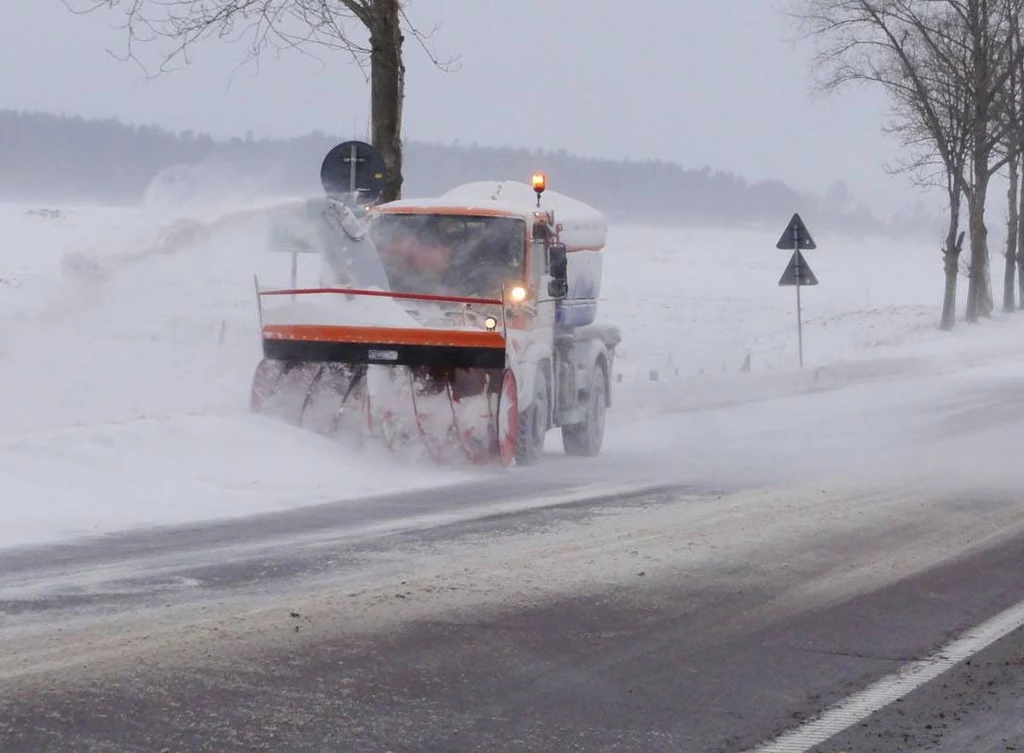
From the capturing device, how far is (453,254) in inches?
541

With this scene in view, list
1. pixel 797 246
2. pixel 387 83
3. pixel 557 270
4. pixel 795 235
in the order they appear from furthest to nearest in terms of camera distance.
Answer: pixel 795 235
pixel 797 246
pixel 387 83
pixel 557 270

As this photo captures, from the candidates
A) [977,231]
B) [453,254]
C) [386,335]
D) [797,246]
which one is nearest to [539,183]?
[453,254]

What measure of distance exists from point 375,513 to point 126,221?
6.86m

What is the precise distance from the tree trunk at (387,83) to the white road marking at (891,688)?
40.9 ft

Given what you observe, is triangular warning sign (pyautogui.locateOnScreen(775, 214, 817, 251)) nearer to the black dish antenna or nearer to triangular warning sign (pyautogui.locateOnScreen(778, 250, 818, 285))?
triangular warning sign (pyautogui.locateOnScreen(778, 250, 818, 285))

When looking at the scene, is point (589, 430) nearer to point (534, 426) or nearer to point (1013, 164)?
point (534, 426)

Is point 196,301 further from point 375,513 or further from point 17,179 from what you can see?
point 17,179

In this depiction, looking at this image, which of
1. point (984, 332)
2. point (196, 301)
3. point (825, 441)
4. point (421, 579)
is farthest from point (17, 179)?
point (421, 579)

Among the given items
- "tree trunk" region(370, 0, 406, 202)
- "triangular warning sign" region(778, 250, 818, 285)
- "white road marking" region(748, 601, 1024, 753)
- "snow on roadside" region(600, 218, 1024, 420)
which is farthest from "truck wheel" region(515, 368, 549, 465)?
"triangular warning sign" region(778, 250, 818, 285)

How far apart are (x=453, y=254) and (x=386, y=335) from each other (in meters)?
1.34

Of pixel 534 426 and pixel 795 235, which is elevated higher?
pixel 795 235

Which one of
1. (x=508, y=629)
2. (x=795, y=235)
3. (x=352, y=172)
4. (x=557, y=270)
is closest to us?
(x=508, y=629)

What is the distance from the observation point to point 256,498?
1081 centimetres

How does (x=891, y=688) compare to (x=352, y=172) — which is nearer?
(x=891, y=688)
